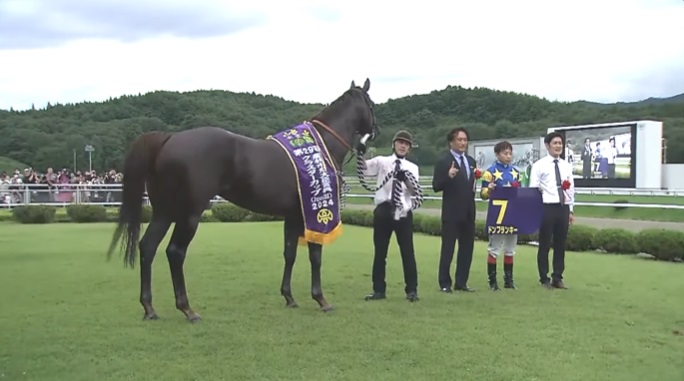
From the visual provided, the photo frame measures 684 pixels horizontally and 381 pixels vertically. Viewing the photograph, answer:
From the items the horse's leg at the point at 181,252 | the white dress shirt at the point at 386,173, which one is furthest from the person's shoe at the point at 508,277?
the horse's leg at the point at 181,252

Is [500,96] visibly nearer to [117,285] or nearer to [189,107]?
[189,107]

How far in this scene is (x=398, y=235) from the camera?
702cm

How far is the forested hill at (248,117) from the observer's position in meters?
42.3

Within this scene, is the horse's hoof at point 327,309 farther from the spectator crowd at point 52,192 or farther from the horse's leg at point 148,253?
the spectator crowd at point 52,192

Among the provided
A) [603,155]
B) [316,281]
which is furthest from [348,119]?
[603,155]

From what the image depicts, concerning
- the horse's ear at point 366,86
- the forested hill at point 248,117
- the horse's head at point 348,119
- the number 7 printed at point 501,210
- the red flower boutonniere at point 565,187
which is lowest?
the number 7 printed at point 501,210

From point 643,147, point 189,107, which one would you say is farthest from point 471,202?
point 189,107

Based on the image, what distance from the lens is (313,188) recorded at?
6320 mm

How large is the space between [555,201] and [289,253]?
3.21m

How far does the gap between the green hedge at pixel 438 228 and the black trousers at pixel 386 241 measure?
560 centimetres

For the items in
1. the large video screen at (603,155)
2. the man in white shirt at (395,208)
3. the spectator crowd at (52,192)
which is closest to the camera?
the man in white shirt at (395,208)

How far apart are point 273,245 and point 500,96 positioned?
173 ft

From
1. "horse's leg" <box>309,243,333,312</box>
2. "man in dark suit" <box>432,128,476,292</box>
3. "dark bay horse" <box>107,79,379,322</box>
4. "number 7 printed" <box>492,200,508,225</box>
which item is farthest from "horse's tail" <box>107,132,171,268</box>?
"number 7 printed" <box>492,200,508,225</box>

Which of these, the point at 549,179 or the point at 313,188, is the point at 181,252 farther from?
the point at 549,179
